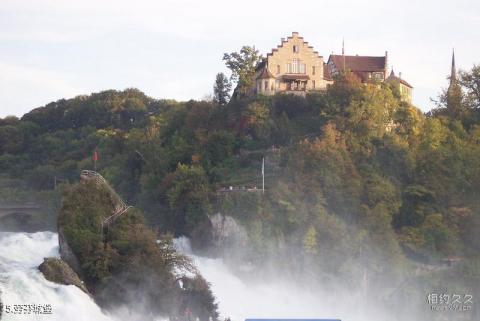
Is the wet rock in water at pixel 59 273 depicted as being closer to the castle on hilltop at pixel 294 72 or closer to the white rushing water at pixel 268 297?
the white rushing water at pixel 268 297

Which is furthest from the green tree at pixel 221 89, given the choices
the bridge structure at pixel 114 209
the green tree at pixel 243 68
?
the bridge structure at pixel 114 209

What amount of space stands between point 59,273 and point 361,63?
4799 cm

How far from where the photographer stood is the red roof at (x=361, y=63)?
93.1 meters

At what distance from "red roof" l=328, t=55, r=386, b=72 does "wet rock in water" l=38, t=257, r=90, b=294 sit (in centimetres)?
4488

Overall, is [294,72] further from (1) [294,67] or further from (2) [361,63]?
(2) [361,63]

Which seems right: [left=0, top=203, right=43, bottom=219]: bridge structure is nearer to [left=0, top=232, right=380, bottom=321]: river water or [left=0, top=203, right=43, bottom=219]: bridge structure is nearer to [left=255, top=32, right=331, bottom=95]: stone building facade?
[left=0, top=232, right=380, bottom=321]: river water

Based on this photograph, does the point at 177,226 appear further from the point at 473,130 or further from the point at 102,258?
the point at 473,130

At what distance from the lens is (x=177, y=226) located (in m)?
73.9

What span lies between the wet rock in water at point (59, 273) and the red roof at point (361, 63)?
44.9m

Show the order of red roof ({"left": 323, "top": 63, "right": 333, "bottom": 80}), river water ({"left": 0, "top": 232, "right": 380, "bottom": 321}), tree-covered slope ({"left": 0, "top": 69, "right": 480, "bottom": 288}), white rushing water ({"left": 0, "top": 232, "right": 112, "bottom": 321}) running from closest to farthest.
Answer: white rushing water ({"left": 0, "top": 232, "right": 112, "bottom": 321}) → river water ({"left": 0, "top": 232, "right": 380, "bottom": 321}) → tree-covered slope ({"left": 0, "top": 69, "right": 480, "bottom": 288}) → red roof ({"left": 323, "top": 63, "right": 333, "bottom": 80})

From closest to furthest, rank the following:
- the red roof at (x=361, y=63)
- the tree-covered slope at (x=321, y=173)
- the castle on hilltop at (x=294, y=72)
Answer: the tree-covered slope at (x=321, y=173), the castle on hilltop at (x=294, y=72), the red roof at (x=361, y=63)

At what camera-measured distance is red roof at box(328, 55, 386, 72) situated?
3664 inches

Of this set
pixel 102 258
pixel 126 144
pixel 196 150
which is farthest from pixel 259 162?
pixel 102 258

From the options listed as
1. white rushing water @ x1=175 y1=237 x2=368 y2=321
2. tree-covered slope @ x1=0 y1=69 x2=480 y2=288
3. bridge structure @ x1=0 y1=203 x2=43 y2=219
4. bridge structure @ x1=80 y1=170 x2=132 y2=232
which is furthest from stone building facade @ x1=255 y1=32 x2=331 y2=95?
bridge structure @ x1=80 y1=170 x2=132 y2=232
